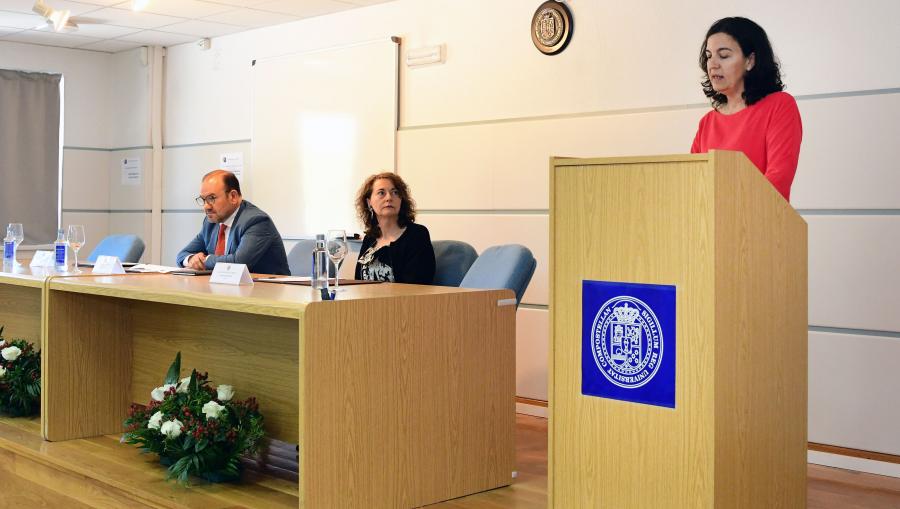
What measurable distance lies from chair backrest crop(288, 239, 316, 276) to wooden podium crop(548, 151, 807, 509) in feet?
7.86

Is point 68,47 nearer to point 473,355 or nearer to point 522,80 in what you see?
point 522,80

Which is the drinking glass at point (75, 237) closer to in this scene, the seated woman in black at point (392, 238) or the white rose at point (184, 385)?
the white rose at point (184, 385)

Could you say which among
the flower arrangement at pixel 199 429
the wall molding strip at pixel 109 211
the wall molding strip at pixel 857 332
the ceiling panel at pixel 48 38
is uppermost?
the ceiling panel at pixel 48 38

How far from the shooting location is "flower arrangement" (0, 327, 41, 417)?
4.14 meters

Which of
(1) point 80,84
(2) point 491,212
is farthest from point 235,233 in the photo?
(1) point 80,84

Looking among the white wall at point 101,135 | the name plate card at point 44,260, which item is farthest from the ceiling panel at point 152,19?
the name plate card at point 44,260

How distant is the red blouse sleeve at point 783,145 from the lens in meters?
2.71

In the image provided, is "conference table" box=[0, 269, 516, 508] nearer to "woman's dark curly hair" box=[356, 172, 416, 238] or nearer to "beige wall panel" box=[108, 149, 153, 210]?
"woman's dark curly hair" box=[356, 172, 416, 238]

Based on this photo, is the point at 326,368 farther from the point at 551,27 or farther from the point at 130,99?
the point at 130,99

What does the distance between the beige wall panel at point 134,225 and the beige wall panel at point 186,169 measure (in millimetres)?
215

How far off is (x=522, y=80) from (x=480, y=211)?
2.44 ft

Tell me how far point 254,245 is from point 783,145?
2521mm

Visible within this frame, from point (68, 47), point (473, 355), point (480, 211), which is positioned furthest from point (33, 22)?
point (473, 355)

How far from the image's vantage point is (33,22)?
6594 mm
